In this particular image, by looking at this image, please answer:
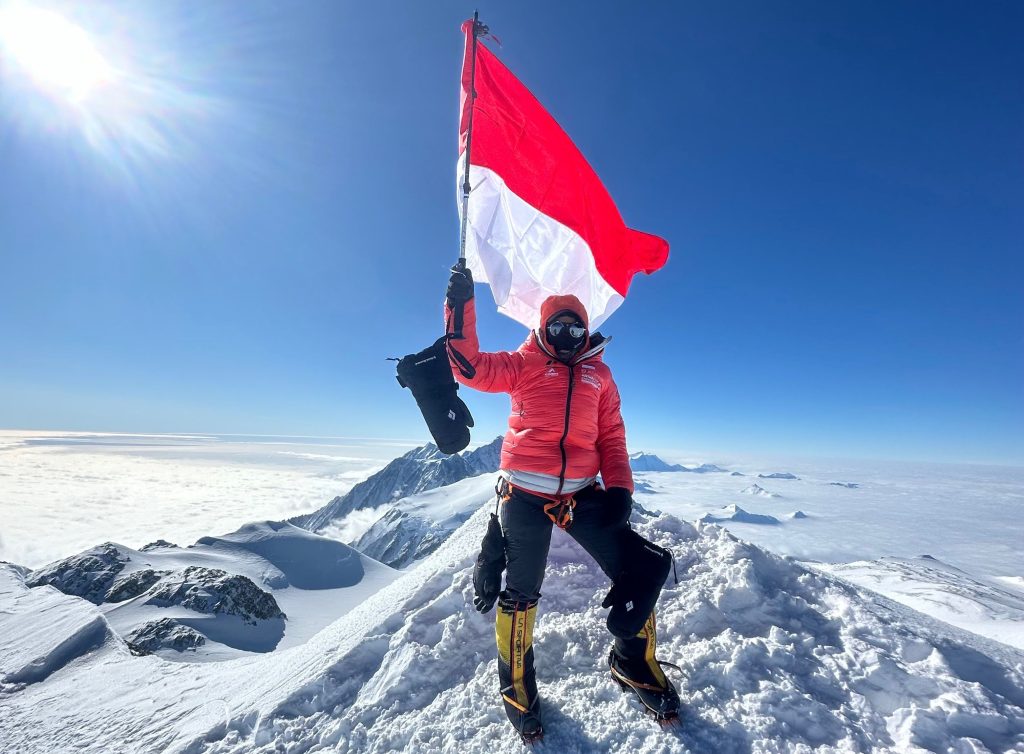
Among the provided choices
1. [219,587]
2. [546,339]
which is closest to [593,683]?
[546,339]

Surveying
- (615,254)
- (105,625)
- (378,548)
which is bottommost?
(378,548)

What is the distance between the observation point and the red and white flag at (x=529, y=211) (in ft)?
19.0

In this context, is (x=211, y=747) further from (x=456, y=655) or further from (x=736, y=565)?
(x=736, y=565)

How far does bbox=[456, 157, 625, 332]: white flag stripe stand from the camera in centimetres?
584

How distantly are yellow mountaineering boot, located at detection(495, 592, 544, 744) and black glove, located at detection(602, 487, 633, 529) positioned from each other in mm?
996

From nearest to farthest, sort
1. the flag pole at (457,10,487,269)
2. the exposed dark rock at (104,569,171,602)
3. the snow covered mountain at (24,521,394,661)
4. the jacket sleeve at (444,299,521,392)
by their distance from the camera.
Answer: the jacket sleeve at (444,299,521,392), the flag pole at (457,10,487,269), the snow covered mountain at (24,521,394,661), the exposed dark rock at (104,569,171,602)

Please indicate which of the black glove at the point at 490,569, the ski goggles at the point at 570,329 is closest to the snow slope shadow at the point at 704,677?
the black glove at the point at 490,569

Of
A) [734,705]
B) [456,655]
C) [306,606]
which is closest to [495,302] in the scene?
[456,655]

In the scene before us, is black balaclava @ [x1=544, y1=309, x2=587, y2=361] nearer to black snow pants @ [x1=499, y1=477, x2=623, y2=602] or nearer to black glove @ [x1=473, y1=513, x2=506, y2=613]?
black snow pants @ [x1=499, y1=477, x2=623, y2=602]

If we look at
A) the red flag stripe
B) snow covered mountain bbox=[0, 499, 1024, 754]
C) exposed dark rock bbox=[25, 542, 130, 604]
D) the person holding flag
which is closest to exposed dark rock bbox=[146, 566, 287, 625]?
exposed dark rock bbox=[25, 542, 130, 604]

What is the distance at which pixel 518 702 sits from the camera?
3395 millimetres

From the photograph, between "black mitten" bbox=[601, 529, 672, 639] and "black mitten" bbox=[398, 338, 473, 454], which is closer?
"black mitten" bbox=[601, 529, 672, 639]

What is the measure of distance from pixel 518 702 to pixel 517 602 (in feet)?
2.43

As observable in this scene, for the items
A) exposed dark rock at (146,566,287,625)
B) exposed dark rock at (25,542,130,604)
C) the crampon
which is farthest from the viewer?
exposed dark rock at (25,542,130,604)
